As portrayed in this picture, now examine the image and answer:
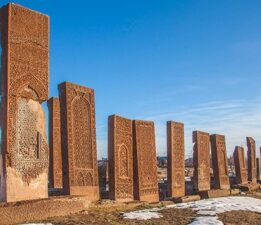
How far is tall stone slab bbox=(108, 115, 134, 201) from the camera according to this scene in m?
10.9

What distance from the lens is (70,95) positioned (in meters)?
10.1

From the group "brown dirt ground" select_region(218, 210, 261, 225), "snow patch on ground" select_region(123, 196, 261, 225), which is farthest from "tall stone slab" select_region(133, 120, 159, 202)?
"brown dirt ground" select_region(218, 210, 261, 225)

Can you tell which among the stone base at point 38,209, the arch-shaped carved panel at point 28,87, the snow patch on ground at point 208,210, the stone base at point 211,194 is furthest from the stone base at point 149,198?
the arch-shaped carved panel at point 28,87

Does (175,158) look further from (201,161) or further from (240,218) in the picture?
(240,218)

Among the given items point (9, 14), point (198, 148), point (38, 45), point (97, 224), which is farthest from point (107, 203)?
point (198, 148)

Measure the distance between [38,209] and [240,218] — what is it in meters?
3.68

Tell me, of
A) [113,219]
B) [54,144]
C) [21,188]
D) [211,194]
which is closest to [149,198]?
[211,194]

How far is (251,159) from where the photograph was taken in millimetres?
21594

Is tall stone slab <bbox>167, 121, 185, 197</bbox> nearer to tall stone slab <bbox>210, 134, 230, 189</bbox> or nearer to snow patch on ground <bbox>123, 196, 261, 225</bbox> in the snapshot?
snow patch on ground <bbox>123, 196, 261, 225</bbox>

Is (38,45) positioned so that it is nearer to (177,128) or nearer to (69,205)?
(69,205)

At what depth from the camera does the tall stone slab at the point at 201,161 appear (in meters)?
15.2

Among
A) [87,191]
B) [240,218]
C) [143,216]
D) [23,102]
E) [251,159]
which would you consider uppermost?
[23,102]

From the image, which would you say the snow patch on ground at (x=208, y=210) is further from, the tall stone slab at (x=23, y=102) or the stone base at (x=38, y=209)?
the tall stone slab at (x=23, y=102)

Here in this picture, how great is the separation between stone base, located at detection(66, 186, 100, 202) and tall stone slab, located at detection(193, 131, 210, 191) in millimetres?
5704
